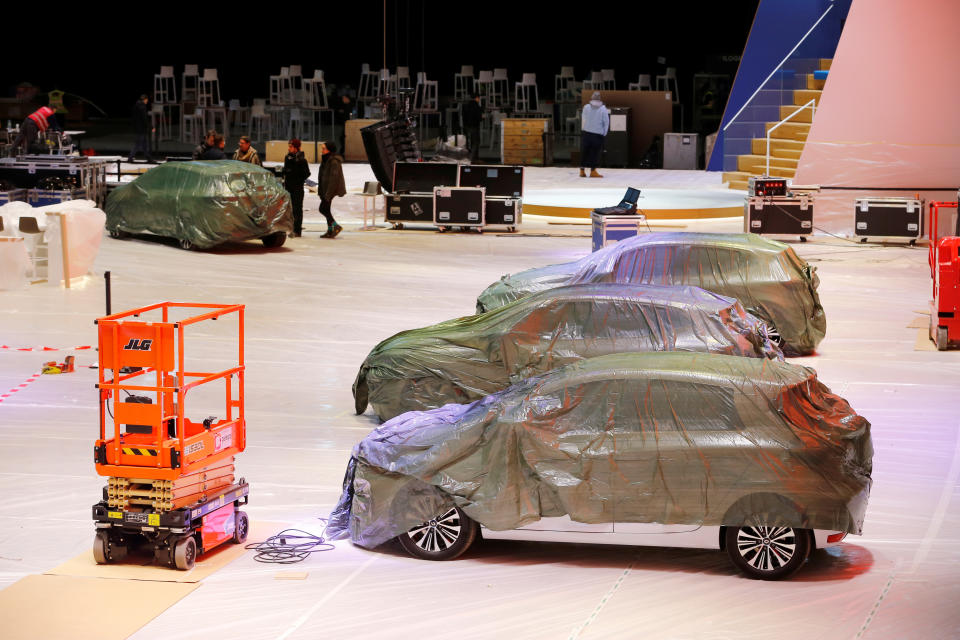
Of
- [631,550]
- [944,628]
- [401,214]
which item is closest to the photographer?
[944,628]

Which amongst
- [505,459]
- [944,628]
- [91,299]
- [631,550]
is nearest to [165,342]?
[505,459]

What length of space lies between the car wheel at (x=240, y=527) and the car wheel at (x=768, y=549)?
10.1 ft

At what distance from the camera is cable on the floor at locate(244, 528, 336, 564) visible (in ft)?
27.8

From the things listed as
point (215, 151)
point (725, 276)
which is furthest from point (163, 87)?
point (725, 276)

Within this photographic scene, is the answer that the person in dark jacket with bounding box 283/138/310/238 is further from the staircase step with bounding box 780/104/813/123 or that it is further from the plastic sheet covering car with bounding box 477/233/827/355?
the staircase step with bounding box 780/104/813/123

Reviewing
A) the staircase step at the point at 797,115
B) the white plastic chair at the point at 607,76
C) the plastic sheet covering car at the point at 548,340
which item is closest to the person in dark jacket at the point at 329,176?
the staircase step at the point at 797,115

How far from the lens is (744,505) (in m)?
7.95

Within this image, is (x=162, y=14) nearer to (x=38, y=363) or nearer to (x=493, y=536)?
(x=38, y=363)

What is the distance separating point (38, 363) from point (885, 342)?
30.9ft

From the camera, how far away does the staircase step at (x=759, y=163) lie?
2970 cm

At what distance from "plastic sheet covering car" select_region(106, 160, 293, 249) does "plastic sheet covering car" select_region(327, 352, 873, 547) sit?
14.1 meters

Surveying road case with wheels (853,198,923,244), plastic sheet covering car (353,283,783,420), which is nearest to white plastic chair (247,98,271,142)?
road case with wheels (853,198,923,244)

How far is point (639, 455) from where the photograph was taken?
319 inches

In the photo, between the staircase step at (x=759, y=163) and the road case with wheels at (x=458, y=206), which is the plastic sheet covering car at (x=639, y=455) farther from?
the staircase step at (x=759, y=163)
